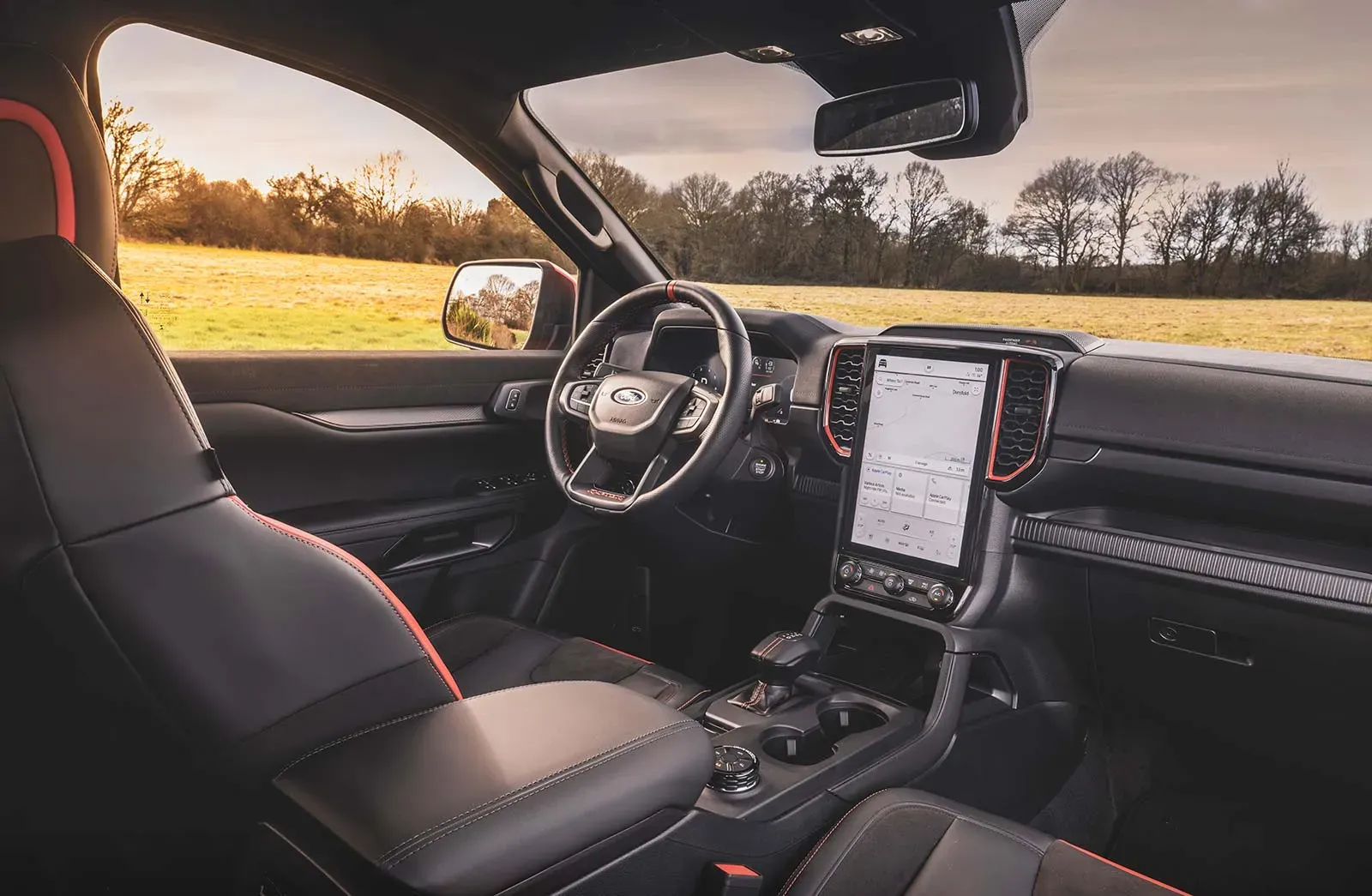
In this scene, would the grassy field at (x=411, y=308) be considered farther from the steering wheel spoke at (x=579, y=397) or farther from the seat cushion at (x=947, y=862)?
the seat cushion at (x=947, y=862)

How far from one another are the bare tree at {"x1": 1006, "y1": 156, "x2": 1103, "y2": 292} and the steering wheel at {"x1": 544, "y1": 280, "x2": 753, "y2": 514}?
→ 775 mm

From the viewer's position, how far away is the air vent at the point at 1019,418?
2066mm

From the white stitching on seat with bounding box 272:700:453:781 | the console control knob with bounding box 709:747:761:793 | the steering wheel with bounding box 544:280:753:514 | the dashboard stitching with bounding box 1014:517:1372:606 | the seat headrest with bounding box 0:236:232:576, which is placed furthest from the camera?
the steering wheel with bounding box 544:280:753:514

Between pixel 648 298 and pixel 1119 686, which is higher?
pixel 648 298

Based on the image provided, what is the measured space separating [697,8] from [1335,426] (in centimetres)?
157

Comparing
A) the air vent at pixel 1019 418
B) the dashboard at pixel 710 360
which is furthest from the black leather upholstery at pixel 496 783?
the dashboard at pixel 710 360

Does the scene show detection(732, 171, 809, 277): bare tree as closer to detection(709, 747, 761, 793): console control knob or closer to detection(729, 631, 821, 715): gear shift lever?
detection(729, 631, 821, 715): gear shift lever

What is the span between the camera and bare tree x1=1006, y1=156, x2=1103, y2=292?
2.31 m

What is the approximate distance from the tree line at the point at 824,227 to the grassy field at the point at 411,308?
0.14 feet

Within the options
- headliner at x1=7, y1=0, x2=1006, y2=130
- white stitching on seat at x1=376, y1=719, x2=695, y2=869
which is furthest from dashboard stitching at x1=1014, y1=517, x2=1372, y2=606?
white stitching on seat at x1=376, y1=719, x2=695, y2=869

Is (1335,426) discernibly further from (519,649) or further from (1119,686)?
(519,649)

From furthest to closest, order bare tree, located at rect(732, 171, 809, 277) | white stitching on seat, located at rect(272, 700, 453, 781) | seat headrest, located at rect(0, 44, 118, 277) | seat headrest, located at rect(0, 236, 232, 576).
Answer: bare tree, located at rect(732, 171, 809, 277) → seat headrest, located at rect(0, 44, 118, 277) → white stitching on seat, located at rect(272, 700, 453, 781) → seat headrest, located at rect(0, 236, 232, 576)

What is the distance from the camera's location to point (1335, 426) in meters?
1.75

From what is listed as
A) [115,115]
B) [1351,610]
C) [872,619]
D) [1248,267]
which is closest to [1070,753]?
[872,619]
